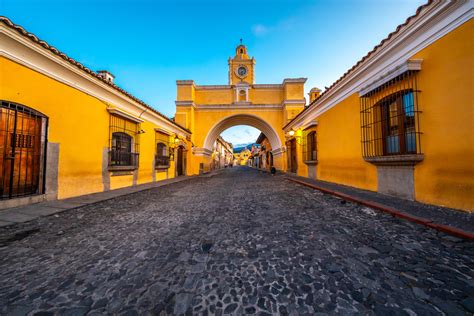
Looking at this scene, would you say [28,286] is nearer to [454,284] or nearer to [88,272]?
[88,272]

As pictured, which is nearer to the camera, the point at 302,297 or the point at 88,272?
the point at 302,297

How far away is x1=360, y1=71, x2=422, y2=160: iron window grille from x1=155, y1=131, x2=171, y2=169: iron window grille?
1063cm

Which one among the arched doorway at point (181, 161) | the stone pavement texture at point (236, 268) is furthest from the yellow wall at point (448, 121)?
the arched doorway at point (181, 161)

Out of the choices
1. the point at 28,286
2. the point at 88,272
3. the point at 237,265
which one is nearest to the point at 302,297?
the point at 237,265

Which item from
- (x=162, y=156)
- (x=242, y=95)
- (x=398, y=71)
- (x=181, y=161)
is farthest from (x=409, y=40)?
(x=242, y=95)

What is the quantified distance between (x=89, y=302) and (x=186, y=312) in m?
0.81

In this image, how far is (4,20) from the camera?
12.0 feet

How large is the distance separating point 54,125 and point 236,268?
249 inches

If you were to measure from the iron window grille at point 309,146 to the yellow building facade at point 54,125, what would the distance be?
31.9 ft

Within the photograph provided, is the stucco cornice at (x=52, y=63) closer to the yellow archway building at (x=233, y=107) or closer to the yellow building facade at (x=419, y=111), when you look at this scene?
the yellow building facade at (x=419, y=111)

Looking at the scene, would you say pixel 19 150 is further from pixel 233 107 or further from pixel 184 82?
pixel 233 107

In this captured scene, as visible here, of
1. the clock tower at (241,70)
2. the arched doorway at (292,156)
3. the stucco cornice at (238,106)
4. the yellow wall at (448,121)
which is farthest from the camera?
the clock tower at (241,70)

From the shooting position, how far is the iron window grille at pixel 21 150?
402cm

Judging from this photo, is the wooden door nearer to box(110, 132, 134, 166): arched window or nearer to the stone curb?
box(110, 132, 134, 166): arched window
